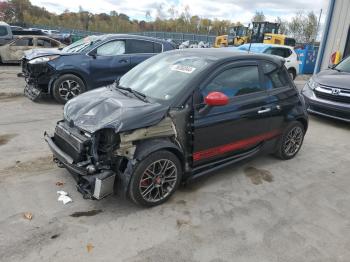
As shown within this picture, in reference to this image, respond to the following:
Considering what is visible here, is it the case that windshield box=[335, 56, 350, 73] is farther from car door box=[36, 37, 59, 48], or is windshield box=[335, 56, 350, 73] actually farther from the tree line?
the tree line

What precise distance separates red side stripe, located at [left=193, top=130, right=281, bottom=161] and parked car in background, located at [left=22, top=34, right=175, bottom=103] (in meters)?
4.81

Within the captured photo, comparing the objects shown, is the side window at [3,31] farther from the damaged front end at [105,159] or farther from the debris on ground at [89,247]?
the debris on ground at [89,247]

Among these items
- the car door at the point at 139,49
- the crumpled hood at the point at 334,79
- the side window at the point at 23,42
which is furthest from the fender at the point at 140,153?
the side window at the point at 23,42

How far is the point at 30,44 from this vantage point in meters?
14.8

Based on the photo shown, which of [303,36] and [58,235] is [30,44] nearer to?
[58,235]

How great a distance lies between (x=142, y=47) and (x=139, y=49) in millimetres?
109

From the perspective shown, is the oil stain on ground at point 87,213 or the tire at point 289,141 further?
the tire at point 289,141

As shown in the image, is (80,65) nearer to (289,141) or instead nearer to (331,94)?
(289,141)

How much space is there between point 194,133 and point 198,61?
977 millimetres

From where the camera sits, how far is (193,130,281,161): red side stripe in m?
3.97

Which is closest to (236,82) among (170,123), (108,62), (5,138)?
(170,123)

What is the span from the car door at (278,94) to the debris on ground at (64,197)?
9.37ft

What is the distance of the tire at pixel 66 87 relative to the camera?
25.6 feet

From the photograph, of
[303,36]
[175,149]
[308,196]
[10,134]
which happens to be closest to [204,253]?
[175,149]
